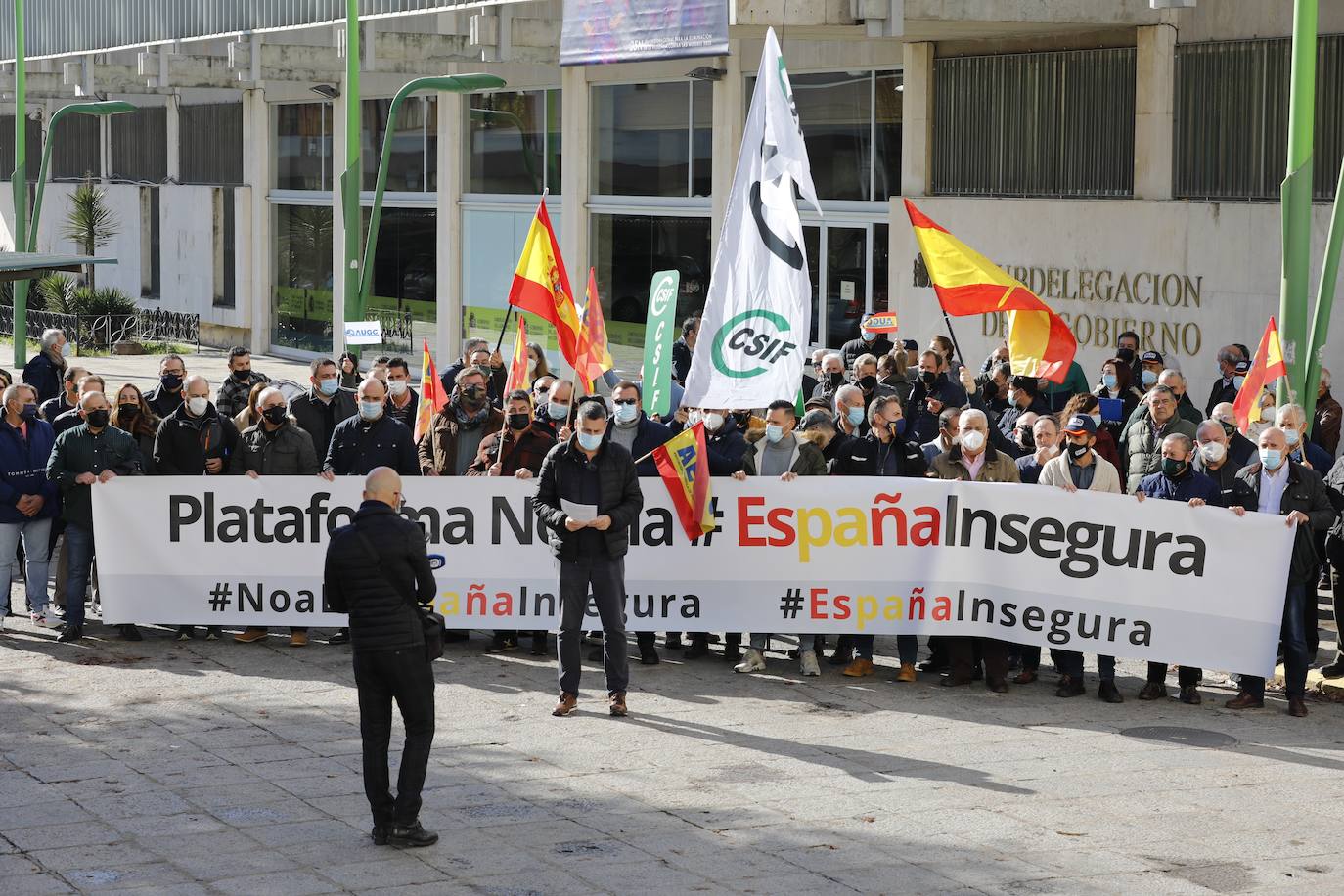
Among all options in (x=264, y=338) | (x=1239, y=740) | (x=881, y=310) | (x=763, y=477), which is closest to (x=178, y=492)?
(x=763, y=477)

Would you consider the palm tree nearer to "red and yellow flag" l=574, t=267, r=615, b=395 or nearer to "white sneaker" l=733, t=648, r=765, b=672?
"red and yellow flag" l=574, t=267, r=615, b=395

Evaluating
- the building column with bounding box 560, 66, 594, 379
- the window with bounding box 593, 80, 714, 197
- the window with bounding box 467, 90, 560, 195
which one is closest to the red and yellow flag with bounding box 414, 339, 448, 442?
the window with bounding box 593, 80, 714, 197

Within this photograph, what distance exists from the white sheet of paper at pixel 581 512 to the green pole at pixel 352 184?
11.0 metres

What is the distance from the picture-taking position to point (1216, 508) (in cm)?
1120

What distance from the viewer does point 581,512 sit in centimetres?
1087

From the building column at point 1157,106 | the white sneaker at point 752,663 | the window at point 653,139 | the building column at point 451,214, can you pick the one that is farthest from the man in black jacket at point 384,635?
the building column at point 451,214

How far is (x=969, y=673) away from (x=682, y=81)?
611 inches

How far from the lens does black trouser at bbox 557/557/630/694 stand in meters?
10.9

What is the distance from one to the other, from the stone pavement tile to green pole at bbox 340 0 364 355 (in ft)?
45.9

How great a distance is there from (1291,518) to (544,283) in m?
6.91

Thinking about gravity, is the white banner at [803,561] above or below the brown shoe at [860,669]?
above

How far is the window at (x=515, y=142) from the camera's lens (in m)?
28.8

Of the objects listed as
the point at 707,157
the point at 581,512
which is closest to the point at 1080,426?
the point at 581,512

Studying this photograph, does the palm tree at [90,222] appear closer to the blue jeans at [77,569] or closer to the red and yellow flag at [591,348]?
the red and yellow flag at [591,348]
